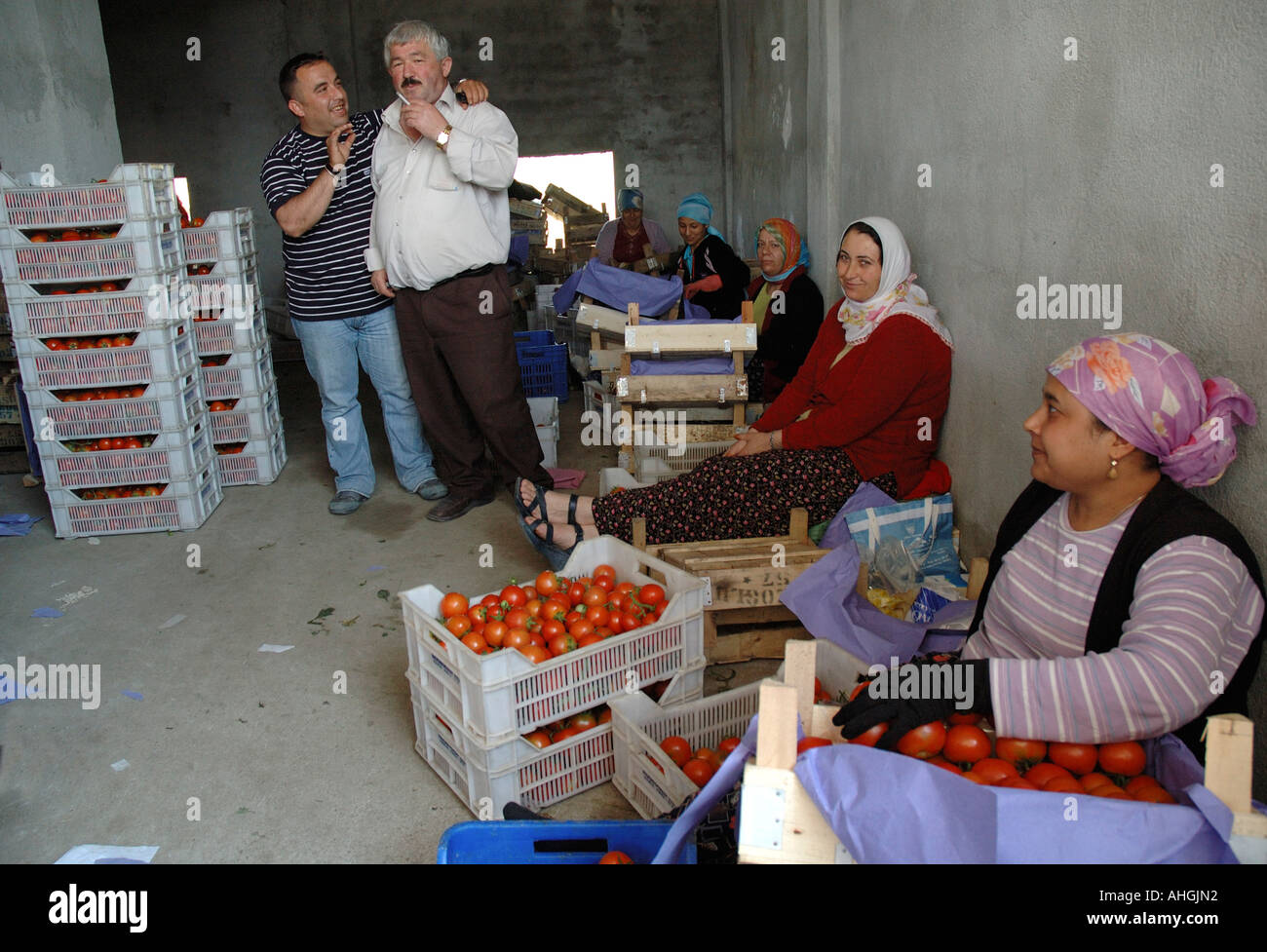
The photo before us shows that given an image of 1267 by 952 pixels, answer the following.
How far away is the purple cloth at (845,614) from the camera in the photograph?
276 centimetres

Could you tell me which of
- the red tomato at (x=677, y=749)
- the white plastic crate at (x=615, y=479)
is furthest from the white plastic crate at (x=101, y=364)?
the red tomato at (x=677, y=749)

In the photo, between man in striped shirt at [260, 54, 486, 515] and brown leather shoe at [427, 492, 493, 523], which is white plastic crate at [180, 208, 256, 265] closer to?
man in striped shirt at [260, 54, 486, 515]

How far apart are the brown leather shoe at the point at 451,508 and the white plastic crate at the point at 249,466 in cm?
118

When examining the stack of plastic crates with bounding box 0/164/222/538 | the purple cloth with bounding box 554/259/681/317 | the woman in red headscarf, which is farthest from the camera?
the purple cloth with bounding box 554/259/681/317

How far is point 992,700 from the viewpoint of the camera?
167cm

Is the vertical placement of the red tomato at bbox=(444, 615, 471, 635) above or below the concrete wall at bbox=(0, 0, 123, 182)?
below

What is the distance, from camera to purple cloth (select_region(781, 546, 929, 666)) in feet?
9.06

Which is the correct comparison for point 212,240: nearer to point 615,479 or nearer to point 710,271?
point 615,479

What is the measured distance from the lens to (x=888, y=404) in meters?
3.36

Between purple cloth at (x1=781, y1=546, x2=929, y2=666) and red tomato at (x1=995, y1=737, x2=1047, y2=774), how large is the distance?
39.3 inches

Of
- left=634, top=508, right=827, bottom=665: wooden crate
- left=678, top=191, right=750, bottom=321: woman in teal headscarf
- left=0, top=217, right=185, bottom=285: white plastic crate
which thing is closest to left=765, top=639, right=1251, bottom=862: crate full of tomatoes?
left=634, top=508, right=827, bottom=665: wooden crate

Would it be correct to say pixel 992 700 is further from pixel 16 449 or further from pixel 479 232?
pixel 16 449

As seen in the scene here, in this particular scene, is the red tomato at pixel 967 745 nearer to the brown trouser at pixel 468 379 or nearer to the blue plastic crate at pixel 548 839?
the blue plastic crate at pixel 548 839

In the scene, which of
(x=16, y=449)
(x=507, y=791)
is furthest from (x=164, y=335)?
(x=507, y=791)
